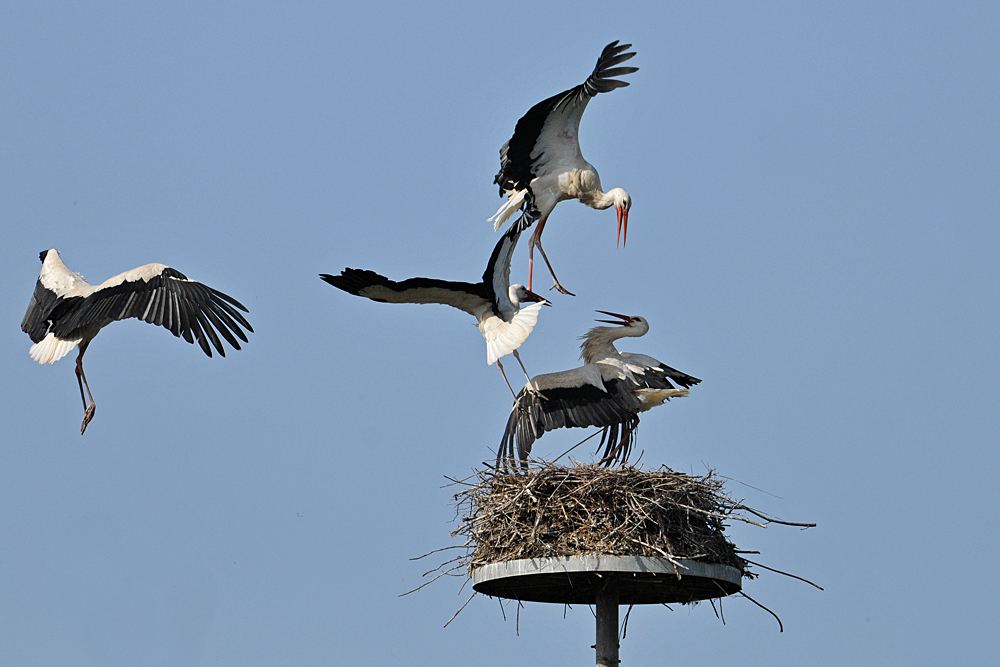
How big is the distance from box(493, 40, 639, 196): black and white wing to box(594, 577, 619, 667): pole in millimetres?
3946

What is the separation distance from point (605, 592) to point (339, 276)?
342 centimetres

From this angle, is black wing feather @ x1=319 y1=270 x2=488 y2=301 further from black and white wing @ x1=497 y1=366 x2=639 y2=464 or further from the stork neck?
the stork neck

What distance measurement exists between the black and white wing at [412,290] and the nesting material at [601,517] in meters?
1.86

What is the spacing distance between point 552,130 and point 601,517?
13.6 ft

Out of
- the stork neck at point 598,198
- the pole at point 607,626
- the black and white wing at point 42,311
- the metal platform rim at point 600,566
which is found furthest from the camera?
the stork neck at point 598,198

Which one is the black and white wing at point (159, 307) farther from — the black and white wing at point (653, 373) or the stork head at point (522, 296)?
the black and white wing at point (653, 373)

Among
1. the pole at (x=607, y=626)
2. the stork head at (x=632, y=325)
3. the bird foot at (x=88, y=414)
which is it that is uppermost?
the stork head at (x=632, y=325)

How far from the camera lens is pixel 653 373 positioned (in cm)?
1117

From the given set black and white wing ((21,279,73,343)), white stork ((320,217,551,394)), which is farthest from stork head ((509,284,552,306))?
black and white wing ((21,279,73,343))

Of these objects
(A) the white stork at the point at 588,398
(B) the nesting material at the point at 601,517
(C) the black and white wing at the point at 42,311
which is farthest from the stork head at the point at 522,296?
(C) the black and white wing at the point at 42,311

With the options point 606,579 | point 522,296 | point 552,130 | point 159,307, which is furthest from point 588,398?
point 159,307

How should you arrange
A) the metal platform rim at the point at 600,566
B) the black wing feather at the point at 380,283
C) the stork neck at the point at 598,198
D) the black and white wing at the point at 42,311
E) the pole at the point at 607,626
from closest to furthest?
the metal platform rim at the point at 600,566, the pole at the point at 607,626, the black wing feather at the point at 380,283, the black and white wing at the point at 42,311, the stork neck at the point at 598,198

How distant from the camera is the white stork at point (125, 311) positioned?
1063cm

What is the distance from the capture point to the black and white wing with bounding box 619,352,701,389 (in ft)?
36.3
